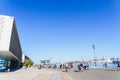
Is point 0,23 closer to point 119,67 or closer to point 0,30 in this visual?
point 0,30

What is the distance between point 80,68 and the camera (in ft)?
133

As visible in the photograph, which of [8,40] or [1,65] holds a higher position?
[8,40]

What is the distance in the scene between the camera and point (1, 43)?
134 feet

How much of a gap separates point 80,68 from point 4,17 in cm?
2425

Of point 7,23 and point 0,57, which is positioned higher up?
point 7,23

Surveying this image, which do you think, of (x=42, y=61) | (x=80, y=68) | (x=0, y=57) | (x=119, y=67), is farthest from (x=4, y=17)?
(x=42, y=61)

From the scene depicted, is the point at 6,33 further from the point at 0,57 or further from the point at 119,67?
the point at 119,67

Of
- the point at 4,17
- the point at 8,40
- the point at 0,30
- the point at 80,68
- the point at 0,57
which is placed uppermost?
the point at 4,17

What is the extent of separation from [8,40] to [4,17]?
694 cm

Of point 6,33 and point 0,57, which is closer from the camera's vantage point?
point 6,33

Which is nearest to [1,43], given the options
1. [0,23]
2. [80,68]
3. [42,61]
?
[0,23]

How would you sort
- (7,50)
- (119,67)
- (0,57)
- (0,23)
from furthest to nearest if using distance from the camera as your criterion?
1. (0,57)
2. (0,23)
3. (7,50)
4. (119,67)

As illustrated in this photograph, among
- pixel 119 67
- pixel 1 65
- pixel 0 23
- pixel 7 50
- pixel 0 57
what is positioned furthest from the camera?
pixel 0 57

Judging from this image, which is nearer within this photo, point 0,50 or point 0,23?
point 0,50
